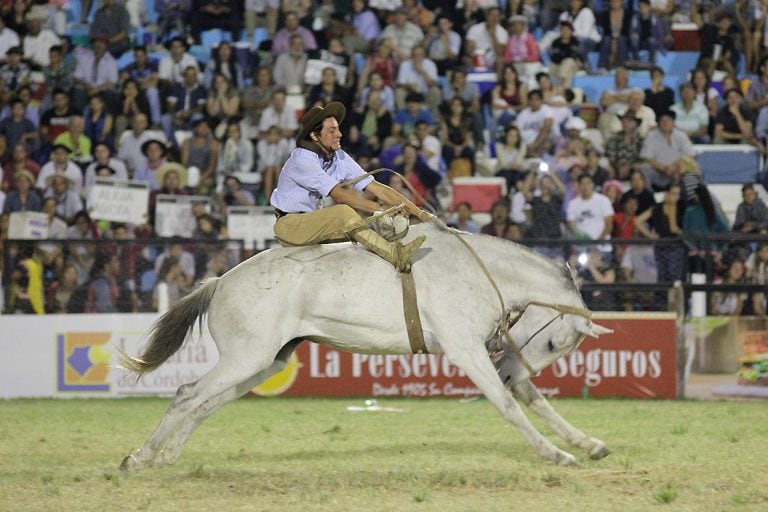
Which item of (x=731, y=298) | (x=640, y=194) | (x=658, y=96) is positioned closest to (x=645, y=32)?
(x=658, y=96)

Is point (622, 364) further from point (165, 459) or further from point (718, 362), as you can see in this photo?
point (165, 459)

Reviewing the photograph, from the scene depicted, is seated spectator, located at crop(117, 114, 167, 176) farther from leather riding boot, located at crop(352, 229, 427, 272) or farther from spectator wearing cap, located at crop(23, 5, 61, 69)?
leather riding boot, located at crop(352, 229, 427, 272)

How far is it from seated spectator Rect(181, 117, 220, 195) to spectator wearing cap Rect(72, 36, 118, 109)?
2118 millimetres

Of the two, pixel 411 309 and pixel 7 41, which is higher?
pixel 7 41

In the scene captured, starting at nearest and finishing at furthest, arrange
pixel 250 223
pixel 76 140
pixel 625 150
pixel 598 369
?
pixel 598 369 → pixel 250 223 → pixel 625 150 → pixel 76 140

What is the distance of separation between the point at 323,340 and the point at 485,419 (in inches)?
141

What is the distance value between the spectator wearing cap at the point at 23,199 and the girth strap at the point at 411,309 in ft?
32.2

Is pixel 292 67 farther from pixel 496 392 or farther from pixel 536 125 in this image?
pixel 496 392

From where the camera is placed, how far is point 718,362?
14.9 m

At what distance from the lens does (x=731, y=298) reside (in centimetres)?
1488

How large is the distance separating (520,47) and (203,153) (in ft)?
17.1

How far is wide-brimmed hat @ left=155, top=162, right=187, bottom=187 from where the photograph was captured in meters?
18.5

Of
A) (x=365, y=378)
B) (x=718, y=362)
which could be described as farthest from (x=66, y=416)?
(x=718, y=362)

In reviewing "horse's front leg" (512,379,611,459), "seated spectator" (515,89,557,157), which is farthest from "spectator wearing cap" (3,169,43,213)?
"horse's front leg" (512,379,611,459)
